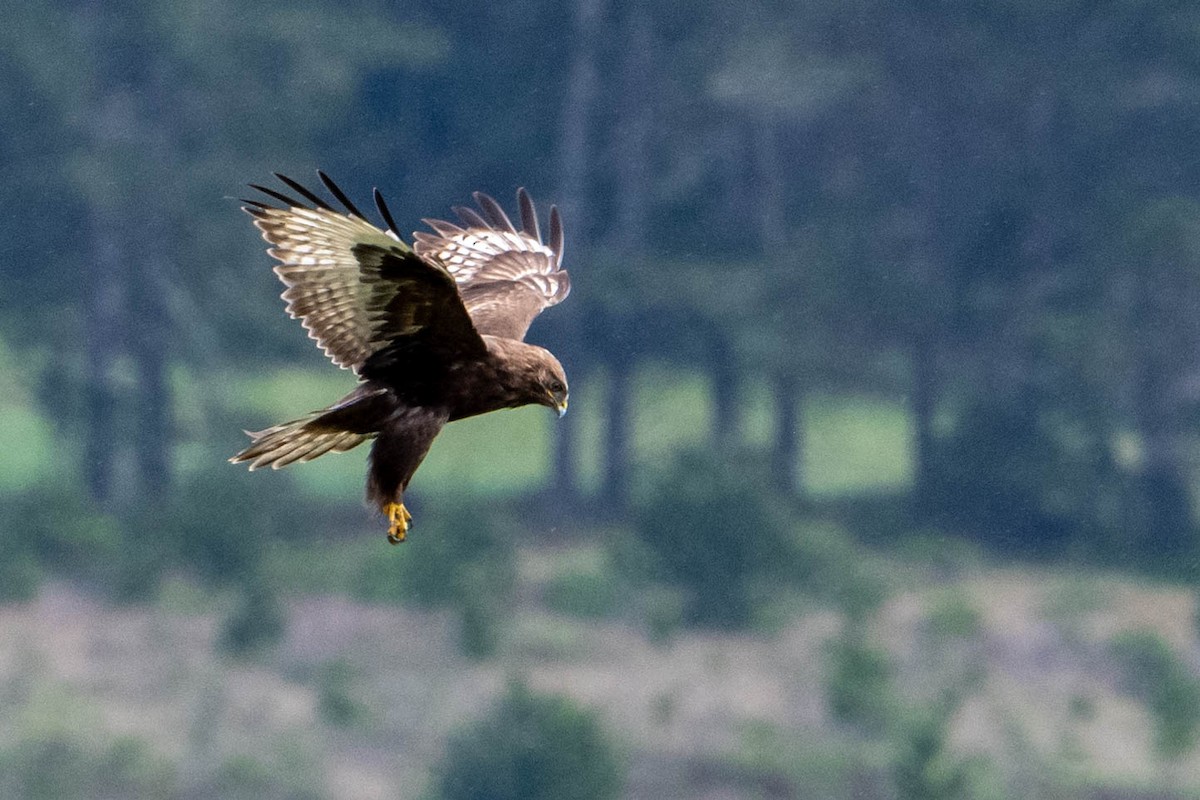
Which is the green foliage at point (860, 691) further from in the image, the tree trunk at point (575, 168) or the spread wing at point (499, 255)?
the spread wing at point (499, 255)

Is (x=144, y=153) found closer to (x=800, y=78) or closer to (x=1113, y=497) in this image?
(x=800, y=78)

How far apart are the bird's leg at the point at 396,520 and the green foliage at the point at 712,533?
2148 centimetres

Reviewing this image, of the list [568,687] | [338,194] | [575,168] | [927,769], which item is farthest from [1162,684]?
[338,194]

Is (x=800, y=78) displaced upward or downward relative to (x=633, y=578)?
upward

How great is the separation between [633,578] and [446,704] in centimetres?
360

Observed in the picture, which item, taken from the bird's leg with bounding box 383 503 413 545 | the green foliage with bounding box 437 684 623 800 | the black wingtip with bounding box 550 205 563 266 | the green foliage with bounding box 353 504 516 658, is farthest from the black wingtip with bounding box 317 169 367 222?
the green foliage with bounding box 353 504 516 658

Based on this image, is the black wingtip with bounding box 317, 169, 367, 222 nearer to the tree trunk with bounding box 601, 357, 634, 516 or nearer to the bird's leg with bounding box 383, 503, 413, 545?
the bird's leg with bounding box 383, 503, 413, 545

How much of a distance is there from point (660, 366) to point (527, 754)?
1310 cm

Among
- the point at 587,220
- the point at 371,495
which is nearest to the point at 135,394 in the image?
the point at 587,220

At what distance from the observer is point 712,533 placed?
2950cm

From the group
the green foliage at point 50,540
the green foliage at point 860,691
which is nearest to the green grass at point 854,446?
the green foliage at point 860,691

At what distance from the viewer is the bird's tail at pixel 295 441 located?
7.45 metres

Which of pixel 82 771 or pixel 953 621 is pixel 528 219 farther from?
pixel 953 621

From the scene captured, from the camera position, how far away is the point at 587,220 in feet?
115
